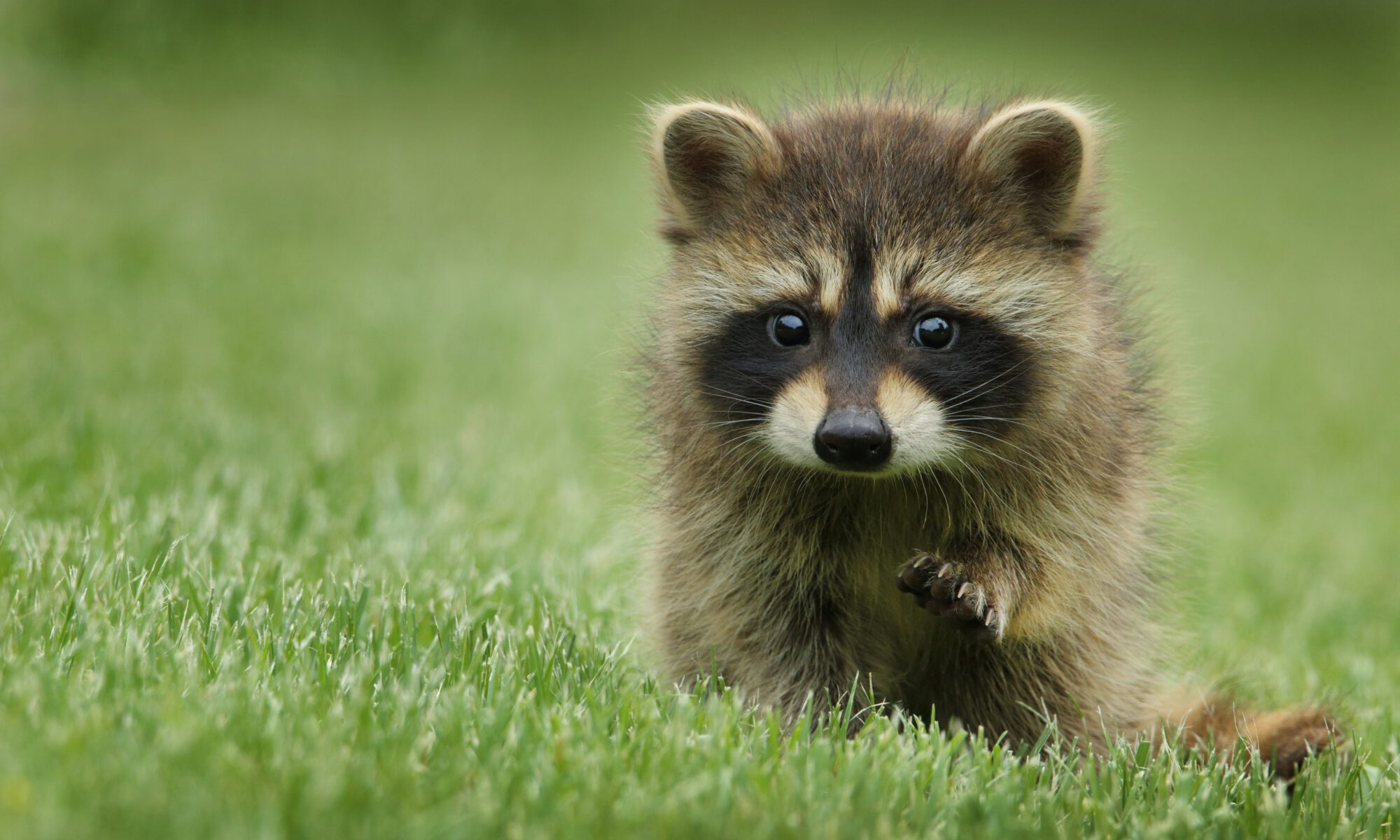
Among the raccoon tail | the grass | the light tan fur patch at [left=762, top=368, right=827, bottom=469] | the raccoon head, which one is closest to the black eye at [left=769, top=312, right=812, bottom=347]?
the raccoon head

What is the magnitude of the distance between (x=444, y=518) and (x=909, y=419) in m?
2.32

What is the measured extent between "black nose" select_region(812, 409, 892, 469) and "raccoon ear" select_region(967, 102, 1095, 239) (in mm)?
780

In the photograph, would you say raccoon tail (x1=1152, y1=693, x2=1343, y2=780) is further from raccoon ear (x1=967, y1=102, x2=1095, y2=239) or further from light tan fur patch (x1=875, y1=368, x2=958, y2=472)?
raccoon ear (x1=967, y1=102, x2=1095, y2=239)

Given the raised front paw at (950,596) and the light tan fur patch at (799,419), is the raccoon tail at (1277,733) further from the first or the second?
the light tan fur patch at (799,419)

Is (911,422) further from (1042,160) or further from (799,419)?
(1042,160)

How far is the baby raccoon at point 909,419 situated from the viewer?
3180 mm

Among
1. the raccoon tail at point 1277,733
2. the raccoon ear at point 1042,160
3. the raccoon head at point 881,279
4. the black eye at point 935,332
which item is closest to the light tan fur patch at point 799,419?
the raccoon head at point 881,279

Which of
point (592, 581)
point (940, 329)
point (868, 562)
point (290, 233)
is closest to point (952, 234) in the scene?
point (940, 329)

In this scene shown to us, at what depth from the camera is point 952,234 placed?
326cm

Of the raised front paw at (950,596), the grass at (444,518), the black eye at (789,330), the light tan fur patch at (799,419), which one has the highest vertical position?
the black eye at (789,330)

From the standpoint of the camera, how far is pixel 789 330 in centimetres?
324

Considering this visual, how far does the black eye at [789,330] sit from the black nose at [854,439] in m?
0.31

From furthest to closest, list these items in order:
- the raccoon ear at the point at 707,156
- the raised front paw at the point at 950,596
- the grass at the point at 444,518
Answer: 1. the raccoon ear at the point at 707,156
2. the raised front paw at the point at 950,596
3. the grass at the point at 444,518

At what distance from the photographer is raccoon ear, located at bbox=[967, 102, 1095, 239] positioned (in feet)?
10.9
